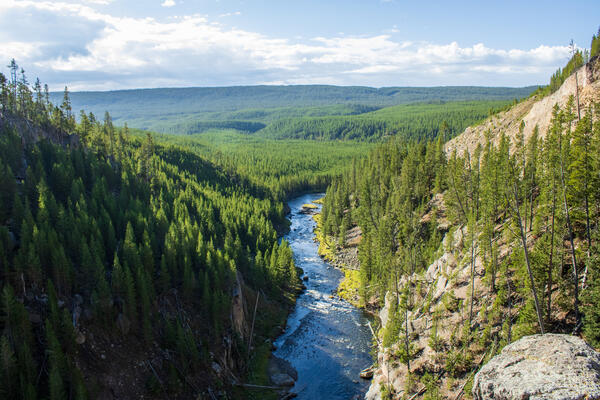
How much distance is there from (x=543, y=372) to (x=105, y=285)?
50.4 meters

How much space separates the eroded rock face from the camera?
14719mm

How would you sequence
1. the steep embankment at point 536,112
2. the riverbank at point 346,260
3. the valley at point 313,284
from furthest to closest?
the riverbank at point 346,260
the steep embankment at point 536,112
the valley at point 313,284

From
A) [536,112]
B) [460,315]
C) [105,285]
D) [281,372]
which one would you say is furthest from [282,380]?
[536,112]

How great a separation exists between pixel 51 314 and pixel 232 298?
1126 inches

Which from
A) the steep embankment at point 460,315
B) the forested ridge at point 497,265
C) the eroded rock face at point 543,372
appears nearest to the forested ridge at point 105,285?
A: the steep embankment at point 460,315

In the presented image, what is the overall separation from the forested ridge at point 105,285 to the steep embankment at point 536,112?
59.8 m

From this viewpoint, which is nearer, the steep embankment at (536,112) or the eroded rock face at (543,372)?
the eroded rock face at (543,372)

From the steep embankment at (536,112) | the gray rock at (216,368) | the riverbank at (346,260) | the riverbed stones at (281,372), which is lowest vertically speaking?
the riverbed stones at (281,372)

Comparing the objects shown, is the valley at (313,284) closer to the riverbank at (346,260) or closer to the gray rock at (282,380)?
the gray rock at (282,380)

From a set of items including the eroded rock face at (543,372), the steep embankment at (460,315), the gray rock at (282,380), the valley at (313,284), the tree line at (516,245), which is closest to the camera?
the eroded rock face at (543,372)

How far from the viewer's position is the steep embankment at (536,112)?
57.6 m

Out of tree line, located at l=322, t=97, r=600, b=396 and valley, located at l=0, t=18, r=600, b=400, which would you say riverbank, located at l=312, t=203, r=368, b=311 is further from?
tree line, located at l=322, t=97, r=600, b=396

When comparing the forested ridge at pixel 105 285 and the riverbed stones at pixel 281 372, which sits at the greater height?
the forested ridge at pixel 105 285

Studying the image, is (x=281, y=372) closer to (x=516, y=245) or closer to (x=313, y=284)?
(x=313, y=284)
